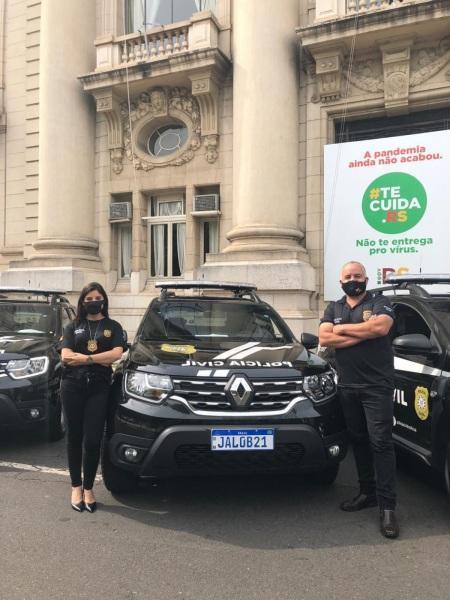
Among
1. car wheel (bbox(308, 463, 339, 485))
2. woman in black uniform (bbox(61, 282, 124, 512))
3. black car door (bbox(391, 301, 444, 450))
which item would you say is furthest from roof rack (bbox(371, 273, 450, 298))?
woman in black uniform (bbox(61, 282, 124, 512))

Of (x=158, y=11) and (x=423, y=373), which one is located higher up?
(x=158, y=11)

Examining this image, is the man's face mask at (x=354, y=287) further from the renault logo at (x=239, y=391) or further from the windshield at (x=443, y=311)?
the renault logo at (x=239, y=391)

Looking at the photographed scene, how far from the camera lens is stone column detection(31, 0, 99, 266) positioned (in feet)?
45.0

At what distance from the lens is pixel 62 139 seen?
13758 millimetres

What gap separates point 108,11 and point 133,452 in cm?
1412

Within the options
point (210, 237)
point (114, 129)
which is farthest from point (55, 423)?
point (114, 129)

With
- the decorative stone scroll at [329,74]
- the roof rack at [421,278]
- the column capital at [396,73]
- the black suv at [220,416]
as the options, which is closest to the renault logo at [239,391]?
the black suv at [220,416]

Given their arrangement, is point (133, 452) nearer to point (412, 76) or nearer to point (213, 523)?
point (213, 523)

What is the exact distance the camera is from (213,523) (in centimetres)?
371

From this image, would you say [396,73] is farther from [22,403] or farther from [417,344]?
[22,403]

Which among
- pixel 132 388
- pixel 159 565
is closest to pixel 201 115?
pixel 132 388

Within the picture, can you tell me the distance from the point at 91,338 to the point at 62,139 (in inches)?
436

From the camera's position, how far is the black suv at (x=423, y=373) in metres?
3.90

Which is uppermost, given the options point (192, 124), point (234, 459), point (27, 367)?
point (192, 124)
